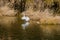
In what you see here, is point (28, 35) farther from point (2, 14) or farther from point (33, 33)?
point (2, 14)

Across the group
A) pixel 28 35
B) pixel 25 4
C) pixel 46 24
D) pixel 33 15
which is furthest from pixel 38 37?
pixel 25 4

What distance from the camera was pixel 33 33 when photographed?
17641 mm

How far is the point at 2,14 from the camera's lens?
79.7 ft

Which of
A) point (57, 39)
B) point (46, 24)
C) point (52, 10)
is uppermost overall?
point (52, 10)

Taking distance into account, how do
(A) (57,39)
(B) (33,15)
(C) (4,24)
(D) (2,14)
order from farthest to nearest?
(D) (2,14) → (B) (33,15) → (C) (4,24) → (A) (57,39)

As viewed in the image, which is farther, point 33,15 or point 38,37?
point 33,15

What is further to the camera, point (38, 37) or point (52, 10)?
point (52, 10)

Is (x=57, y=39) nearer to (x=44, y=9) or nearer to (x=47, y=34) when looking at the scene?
(x=47, y=34)

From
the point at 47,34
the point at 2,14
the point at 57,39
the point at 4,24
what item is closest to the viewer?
the point at 57,39

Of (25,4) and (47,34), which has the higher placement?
(25,4)

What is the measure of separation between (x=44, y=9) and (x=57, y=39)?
7061 mm

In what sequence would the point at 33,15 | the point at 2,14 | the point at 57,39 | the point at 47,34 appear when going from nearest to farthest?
the point at 57,39, the point at 47,34, the point at 33,15, the point at 2,14

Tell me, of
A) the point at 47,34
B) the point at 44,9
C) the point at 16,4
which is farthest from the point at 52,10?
the point at 47,34

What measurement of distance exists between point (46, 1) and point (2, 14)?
426 centimetres
